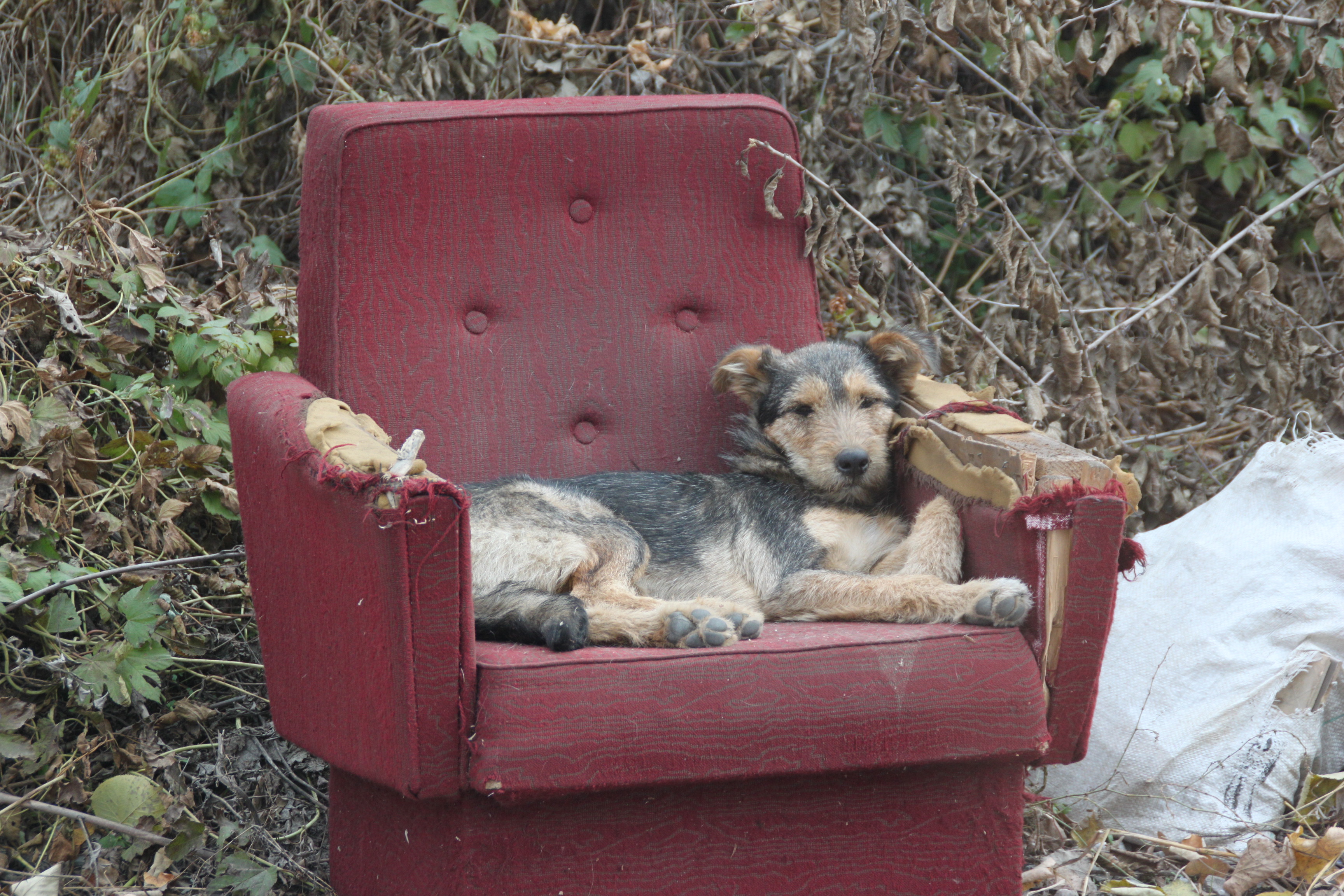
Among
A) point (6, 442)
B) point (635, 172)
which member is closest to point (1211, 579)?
point (635, 172)

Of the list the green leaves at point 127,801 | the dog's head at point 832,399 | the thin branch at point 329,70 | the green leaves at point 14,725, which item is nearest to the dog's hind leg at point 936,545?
the dog's head at point 832,399

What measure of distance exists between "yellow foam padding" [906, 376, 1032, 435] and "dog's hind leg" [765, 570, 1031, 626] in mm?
352

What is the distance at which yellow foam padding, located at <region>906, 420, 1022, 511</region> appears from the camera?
2404 millimetres

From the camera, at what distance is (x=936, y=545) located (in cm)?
262

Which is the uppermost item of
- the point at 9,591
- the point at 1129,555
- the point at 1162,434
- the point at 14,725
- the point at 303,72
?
the point at 303,72

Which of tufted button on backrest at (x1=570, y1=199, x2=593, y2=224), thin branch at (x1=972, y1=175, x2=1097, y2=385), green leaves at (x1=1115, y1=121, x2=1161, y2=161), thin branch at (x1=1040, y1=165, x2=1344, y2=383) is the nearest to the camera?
tufted button on backrest at (x1=570, y1=199, x2=593, y2=224)

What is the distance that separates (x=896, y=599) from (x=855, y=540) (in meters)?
0.43

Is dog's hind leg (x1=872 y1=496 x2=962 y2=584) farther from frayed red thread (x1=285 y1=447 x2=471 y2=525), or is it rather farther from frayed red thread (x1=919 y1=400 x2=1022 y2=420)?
frayed red thread (x1=285 y1=447 x2=471 y2=525)

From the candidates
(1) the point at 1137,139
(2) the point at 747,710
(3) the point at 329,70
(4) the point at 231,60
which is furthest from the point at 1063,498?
(4) the point at 231,60

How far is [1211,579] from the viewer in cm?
315

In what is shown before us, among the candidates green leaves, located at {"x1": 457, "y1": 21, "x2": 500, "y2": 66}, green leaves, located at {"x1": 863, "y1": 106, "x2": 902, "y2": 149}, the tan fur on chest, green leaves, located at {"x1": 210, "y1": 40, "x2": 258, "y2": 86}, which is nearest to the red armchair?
the tan fur on chest

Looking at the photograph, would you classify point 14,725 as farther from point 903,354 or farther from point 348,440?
point 903,354

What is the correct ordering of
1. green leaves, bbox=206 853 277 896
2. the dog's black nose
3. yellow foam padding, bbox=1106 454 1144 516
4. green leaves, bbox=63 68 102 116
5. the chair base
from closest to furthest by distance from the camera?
the chair base
yellow foam padding, bbox=1106 454 1144 516
green leaves, bbox=206 853 277 896
the dog's black nose
green leaves, bbox=63 68 102 116

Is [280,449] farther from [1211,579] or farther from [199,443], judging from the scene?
[1211,579]
